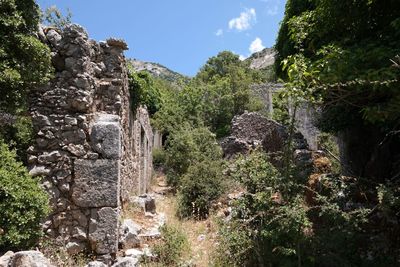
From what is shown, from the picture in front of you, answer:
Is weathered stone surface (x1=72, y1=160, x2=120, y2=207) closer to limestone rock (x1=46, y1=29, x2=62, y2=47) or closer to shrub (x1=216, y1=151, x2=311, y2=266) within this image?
shrub (x1=216, y1=151, x2=311, y2=266)

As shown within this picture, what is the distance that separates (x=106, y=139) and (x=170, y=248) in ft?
6.70

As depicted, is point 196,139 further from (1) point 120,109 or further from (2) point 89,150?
(2) point 89,150

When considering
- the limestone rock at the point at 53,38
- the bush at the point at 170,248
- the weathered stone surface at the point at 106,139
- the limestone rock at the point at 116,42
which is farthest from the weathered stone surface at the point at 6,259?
the limestone rock at the point at 116,42

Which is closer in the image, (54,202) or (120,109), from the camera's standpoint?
(54,202)

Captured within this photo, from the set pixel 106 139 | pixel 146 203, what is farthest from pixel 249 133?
pixel 106 139

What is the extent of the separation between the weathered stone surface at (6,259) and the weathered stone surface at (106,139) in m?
2.00

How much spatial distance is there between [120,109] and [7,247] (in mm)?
3219

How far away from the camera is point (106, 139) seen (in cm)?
610

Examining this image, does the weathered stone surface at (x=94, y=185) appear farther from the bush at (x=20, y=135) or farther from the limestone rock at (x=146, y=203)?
the limestone rock at (x=146, y=203)

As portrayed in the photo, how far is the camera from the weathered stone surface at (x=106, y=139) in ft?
19.9

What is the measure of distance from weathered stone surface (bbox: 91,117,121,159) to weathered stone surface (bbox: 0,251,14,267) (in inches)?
78.7

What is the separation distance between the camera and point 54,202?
584 centimetres

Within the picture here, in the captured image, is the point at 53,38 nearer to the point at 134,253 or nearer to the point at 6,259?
the point at 6,259

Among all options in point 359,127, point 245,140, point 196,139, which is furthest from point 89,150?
point 245,140
